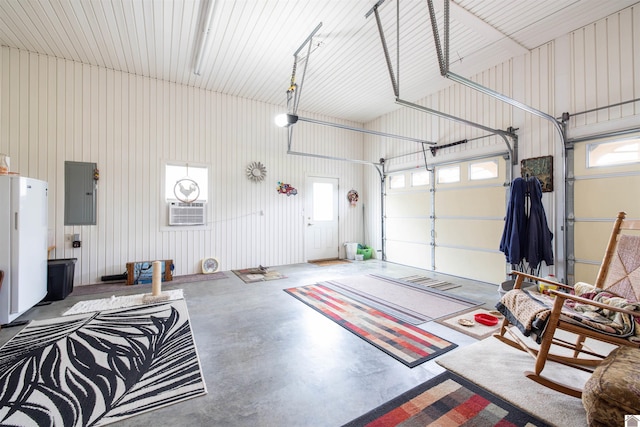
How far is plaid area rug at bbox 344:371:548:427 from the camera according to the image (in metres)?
1.63

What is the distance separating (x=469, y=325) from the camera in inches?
118

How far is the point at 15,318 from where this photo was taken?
317 centimetres

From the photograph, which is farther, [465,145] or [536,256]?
[465,145]

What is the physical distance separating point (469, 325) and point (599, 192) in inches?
107

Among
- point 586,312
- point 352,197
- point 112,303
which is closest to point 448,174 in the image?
point 352,197

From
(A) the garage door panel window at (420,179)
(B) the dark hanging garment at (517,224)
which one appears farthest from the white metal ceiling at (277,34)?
(B) the dark hanging garment at (517,224)

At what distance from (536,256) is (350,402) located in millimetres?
3336

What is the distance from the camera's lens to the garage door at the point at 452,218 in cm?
482

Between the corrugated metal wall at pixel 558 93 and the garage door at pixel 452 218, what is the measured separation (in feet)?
0.88

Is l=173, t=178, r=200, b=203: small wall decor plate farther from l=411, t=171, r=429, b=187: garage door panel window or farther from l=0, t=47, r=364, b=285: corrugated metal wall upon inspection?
l=411, t=171, r=429, b=187: garage door panel window

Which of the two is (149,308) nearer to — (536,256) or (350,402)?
(350,402)

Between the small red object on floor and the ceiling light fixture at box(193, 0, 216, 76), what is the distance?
15.9ft

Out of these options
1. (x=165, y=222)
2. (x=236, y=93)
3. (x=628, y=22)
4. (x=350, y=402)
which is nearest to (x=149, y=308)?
(x=165, y=222)

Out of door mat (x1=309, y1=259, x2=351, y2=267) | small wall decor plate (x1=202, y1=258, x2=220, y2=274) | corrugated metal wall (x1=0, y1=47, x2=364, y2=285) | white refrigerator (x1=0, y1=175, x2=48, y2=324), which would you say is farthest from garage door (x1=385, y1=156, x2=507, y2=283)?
white refrigerator (x1=0, y1=175, x2=48, y2=324)
